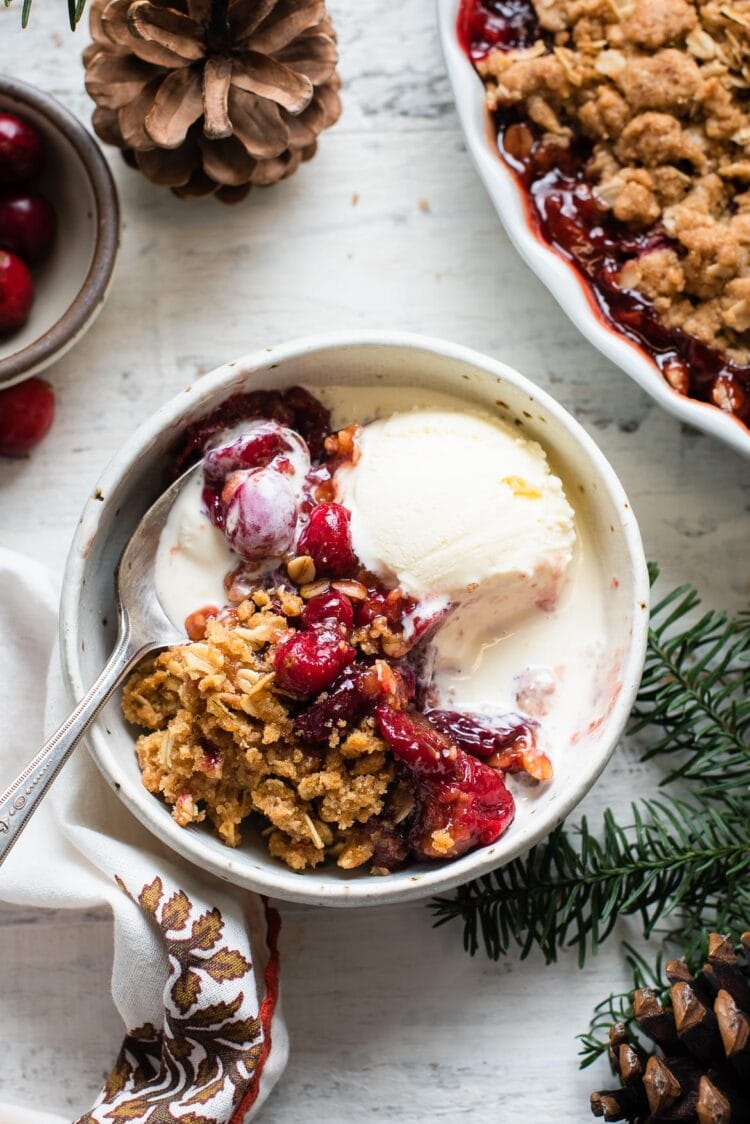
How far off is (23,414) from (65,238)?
293mm

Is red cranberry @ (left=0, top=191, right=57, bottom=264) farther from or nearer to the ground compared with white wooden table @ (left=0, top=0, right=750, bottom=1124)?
farther from the ground

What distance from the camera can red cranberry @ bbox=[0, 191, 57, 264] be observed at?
179 cm

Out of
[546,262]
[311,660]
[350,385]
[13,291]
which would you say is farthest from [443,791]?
[13,291]

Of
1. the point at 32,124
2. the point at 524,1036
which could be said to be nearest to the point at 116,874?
the point at 524,1036

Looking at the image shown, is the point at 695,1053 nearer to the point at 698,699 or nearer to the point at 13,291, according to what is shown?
the point at 698,699

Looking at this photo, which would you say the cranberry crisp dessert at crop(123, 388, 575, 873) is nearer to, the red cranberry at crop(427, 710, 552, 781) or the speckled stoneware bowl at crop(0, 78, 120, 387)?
the red cranberry at crop(427, 710, 552, 781)

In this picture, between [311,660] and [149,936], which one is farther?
[149,936]

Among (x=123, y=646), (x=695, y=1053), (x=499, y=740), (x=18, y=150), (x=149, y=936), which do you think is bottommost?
(x=695, y=1053)

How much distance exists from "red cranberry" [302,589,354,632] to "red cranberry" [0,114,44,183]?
0.83 metres

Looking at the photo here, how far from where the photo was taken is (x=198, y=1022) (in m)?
Result: 1.61

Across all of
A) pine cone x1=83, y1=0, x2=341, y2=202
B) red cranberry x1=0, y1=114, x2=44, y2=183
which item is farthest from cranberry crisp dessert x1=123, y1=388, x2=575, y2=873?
red cranberry x1=0, y1=114, x2=44, y2=183

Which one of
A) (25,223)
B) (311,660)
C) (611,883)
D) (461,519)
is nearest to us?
(311,660)

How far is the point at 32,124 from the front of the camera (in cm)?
177

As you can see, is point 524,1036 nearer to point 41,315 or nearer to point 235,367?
point 235,367
